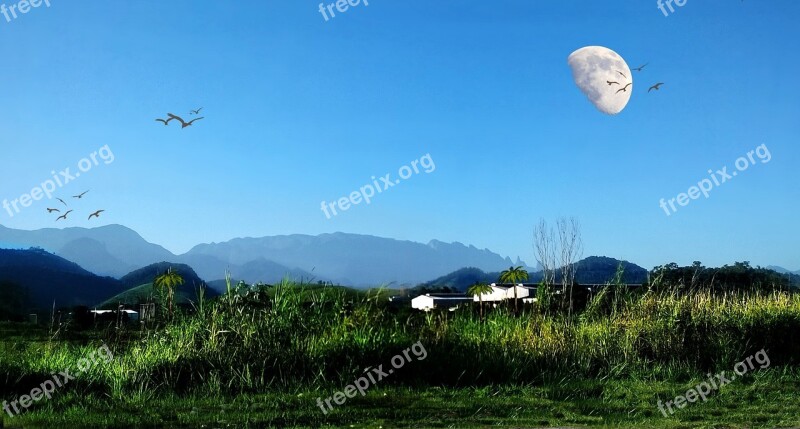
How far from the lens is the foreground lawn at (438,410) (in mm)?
7254

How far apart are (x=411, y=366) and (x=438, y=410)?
2.17 meters

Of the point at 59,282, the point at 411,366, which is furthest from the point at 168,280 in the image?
the point at 59,282

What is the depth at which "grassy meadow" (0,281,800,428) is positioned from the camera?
7738 mm

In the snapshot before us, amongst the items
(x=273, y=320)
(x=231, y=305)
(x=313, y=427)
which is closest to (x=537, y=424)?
(x=313, y=427)

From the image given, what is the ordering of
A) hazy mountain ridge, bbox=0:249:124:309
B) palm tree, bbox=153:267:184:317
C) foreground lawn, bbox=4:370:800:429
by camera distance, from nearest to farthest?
foreground lawn, bbox=4:370:800:429 → palm tree, bbox=153:267:184:317 → hazy mountain ridge, bbox=0:249:124:309

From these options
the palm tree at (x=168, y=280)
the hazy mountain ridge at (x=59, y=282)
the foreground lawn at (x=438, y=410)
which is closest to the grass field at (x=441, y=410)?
the foreground lawn at (x=438, y=410)

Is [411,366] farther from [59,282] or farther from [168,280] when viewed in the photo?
[59,282]

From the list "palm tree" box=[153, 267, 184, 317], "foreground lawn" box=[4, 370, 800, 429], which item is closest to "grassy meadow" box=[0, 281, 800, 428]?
"foreground lawn" box=[4, 370, 800, 429]

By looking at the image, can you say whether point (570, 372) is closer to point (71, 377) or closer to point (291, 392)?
point (291, 392)

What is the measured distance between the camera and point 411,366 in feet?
32.8

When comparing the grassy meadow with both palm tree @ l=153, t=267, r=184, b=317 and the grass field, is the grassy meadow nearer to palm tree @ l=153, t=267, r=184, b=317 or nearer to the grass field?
the grass field

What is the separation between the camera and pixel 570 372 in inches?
422

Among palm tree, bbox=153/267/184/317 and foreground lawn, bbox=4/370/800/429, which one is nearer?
foreground lawn, bbox=4/370/800/429

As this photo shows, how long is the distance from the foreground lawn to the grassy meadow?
0.03m
